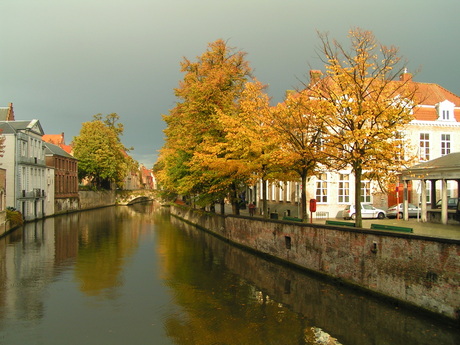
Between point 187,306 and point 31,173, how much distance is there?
40.8m

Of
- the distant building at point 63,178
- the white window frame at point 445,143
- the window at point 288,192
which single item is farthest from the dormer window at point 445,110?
the distant building at point 63,178

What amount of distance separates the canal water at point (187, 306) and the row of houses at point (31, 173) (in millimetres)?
18074

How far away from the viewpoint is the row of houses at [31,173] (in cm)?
4466

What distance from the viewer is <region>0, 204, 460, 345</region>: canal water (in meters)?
12.3

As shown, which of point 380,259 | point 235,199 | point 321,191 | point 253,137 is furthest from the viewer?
point 321,191

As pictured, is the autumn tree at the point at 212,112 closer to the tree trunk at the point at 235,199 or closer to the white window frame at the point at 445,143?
the tree trunk at the point at 235,199

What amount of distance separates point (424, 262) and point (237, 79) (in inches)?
844

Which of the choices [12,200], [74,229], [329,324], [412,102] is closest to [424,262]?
[329,324]

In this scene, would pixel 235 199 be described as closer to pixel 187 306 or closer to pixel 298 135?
pixel 298 135

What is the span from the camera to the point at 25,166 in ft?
155

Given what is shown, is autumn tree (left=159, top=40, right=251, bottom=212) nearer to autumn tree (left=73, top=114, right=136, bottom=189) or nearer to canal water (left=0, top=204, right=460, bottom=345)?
canal water (left=0, top=204, right=460, bottom=345)

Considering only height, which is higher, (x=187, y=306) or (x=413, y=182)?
(x=413, y=182)

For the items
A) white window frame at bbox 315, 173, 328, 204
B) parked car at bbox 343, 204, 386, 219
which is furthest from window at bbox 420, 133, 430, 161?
white window frame at bbox 315, 173, 328, 204

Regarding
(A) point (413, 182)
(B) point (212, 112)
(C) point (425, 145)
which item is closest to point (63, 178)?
(B) point (212, 112)
